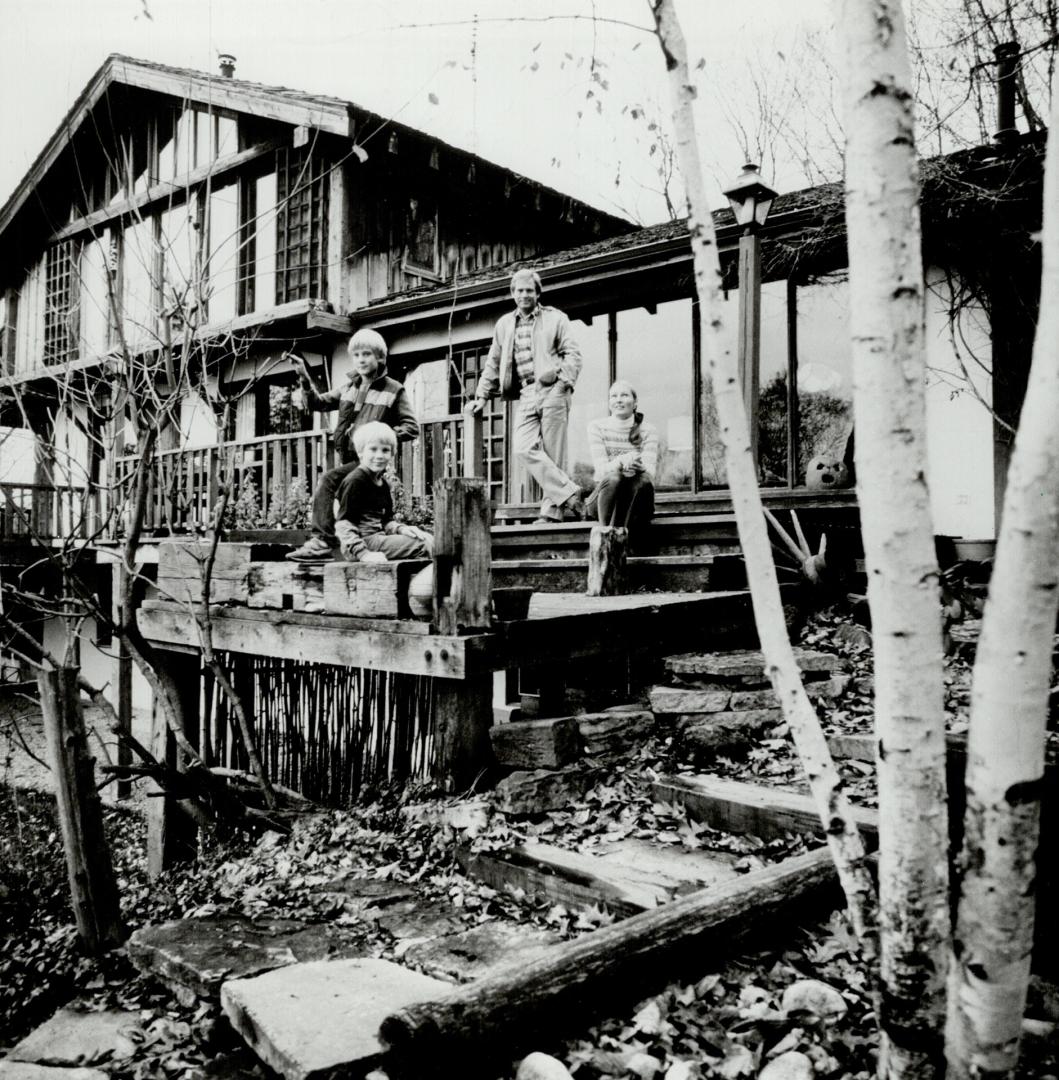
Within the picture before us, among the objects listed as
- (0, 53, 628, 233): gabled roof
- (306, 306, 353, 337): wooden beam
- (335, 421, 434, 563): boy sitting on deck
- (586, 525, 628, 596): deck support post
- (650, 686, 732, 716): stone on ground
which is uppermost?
(0, 53, 628, 233): gabled roof

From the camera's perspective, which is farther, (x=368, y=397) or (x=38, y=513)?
(x=38, y=513)

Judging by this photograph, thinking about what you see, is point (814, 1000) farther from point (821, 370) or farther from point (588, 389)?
point (588, 389)

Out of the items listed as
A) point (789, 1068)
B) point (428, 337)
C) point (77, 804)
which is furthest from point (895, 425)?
point (428, 337)

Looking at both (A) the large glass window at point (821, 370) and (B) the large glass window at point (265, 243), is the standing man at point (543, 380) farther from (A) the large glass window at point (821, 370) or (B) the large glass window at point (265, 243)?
(B) the large glass window at point (265, 243)

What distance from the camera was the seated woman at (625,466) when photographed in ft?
22.5

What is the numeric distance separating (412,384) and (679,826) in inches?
408

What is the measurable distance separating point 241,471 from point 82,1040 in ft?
26.8

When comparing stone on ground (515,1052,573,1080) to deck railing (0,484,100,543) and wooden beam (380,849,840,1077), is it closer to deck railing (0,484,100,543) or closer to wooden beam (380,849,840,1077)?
wooden beam (380,849,840,1077)

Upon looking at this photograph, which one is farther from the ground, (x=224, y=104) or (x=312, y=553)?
(x=224, y=104)

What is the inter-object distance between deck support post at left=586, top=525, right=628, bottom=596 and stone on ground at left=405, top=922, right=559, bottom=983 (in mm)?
3145

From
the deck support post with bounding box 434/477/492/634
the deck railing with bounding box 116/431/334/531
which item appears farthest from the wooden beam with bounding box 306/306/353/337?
the deck support post with bounding box 434/477/492/634

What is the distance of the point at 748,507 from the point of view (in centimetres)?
203

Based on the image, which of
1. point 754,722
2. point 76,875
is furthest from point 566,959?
point 76,875

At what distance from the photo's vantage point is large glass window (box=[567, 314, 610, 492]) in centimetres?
1132
